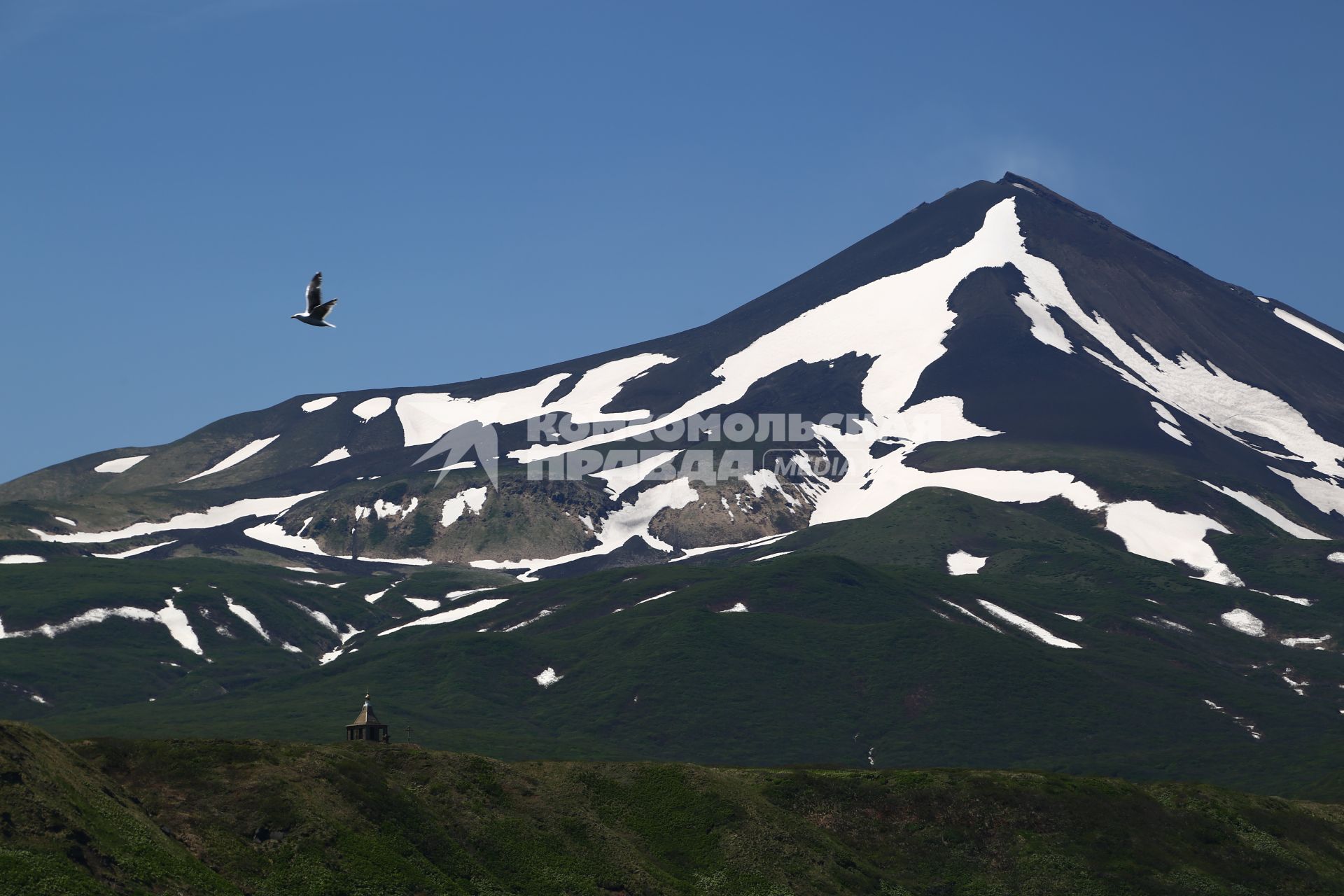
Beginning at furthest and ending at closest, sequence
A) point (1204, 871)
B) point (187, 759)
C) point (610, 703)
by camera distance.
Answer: point (610, 703) → point (1204, 871) → point (187, 759)

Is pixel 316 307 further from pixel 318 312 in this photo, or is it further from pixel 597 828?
pixel 597 828

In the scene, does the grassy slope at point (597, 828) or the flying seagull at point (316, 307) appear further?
the grassy slope at point (597, 828)

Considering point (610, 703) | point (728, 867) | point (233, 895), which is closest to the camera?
point (233, 895)

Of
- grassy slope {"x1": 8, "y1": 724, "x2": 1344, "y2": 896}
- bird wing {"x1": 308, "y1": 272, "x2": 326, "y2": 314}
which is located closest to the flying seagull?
bird wing {"x1": 308, "y1": 272, "x2": 326, "y2": 314}

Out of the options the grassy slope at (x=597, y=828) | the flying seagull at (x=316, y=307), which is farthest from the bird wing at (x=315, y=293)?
the grassy slope at (x=597, y=828)

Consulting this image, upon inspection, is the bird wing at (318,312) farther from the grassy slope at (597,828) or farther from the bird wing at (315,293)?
the grassy slope at (597,828)

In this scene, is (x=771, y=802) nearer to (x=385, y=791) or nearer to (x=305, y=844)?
(x=385, y=791)

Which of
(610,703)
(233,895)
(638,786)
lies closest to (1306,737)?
(610,703)
